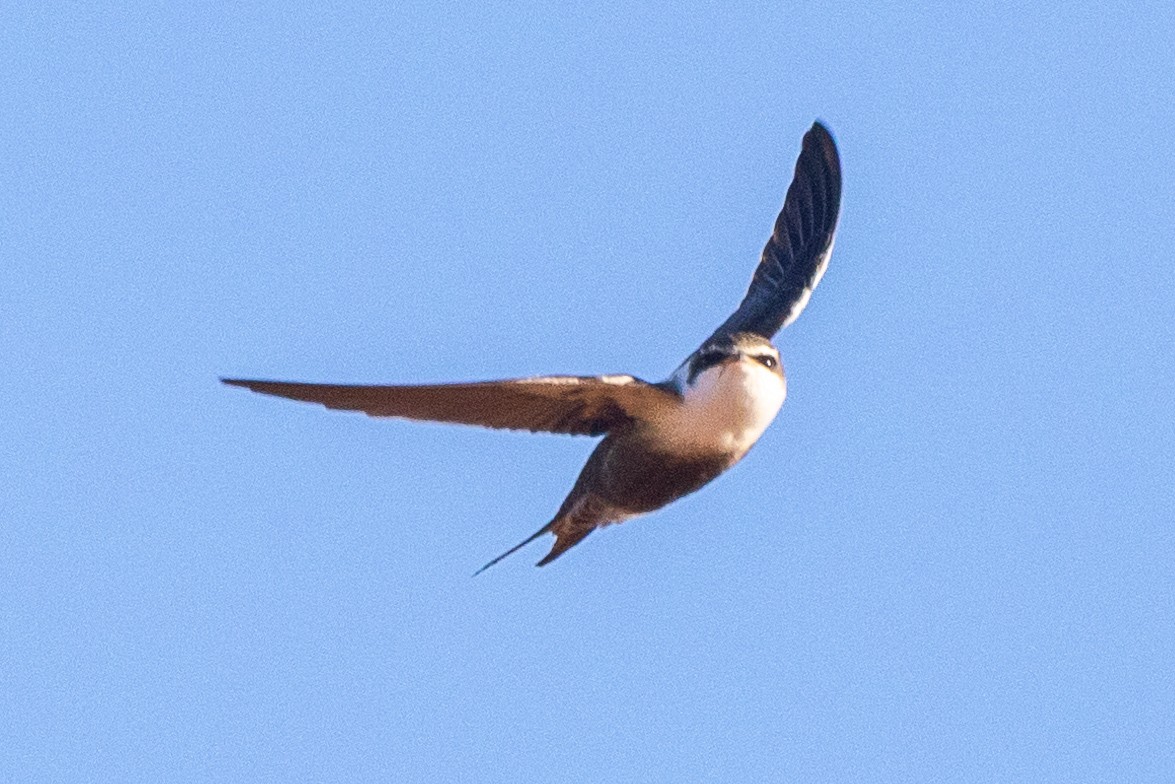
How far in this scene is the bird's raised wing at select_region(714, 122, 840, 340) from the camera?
9.84 m

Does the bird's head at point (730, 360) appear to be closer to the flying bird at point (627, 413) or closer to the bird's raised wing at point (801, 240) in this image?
the flying bird at point (627, 413)

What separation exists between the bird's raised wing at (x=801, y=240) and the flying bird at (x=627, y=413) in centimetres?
109

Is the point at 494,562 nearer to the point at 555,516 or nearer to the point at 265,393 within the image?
the point at 555,516

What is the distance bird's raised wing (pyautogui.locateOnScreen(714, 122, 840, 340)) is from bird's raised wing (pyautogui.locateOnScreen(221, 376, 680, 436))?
4.95 feet

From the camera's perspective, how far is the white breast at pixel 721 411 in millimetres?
8320

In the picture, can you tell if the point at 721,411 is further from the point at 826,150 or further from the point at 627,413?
the point at 826,150

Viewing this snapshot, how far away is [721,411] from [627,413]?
1.09ft

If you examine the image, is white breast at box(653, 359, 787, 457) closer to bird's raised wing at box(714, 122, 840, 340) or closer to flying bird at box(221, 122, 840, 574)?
flying bird at box(221, 122, 840, 574)

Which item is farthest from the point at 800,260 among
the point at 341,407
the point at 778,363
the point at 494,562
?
the point at 341,407

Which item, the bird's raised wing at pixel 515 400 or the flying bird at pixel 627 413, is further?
the flying bird at pixel 627 413

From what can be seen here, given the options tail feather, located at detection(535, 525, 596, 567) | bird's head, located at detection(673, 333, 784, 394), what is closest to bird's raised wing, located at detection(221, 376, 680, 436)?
bird's head, located at detection(673, 333, 784, 394)

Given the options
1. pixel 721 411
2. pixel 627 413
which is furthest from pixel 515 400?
pixel 721 411

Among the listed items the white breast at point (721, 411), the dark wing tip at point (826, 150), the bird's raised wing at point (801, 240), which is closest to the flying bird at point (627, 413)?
the white breast at point (721, 411)

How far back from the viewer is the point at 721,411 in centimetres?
833
